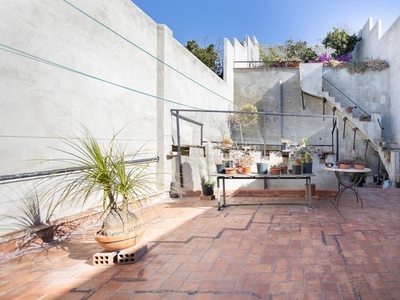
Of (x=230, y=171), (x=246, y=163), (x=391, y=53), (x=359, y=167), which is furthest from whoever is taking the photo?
(x=391, y=53)

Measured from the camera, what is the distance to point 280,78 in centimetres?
1104

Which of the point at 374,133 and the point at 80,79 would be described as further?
the point at 374,133

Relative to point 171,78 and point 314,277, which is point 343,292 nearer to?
point 314,277

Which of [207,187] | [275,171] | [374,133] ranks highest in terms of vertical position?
[374,133]

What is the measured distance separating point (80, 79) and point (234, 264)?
304 centimetres

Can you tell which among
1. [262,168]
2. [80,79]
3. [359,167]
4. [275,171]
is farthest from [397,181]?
[80,79]

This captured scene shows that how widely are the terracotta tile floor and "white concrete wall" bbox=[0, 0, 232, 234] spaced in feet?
2.42

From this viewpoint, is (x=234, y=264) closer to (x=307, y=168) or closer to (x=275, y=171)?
(x=275, y=171)

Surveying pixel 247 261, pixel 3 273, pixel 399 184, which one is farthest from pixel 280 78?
pixel 3 273

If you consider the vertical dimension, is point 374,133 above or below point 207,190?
above

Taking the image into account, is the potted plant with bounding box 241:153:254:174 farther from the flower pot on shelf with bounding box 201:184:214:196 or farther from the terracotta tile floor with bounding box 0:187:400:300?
the terracotta tile floor with bounding box 0:187:400:300

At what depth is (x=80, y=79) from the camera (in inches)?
148

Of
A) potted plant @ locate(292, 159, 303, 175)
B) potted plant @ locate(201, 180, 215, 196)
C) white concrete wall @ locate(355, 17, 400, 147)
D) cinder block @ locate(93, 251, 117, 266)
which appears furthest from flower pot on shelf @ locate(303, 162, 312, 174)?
white concrete wall @ locate(355, 17, 400, 147)

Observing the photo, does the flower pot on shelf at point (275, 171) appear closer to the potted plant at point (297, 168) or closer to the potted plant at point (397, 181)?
the potted plant at point (297, 168)
